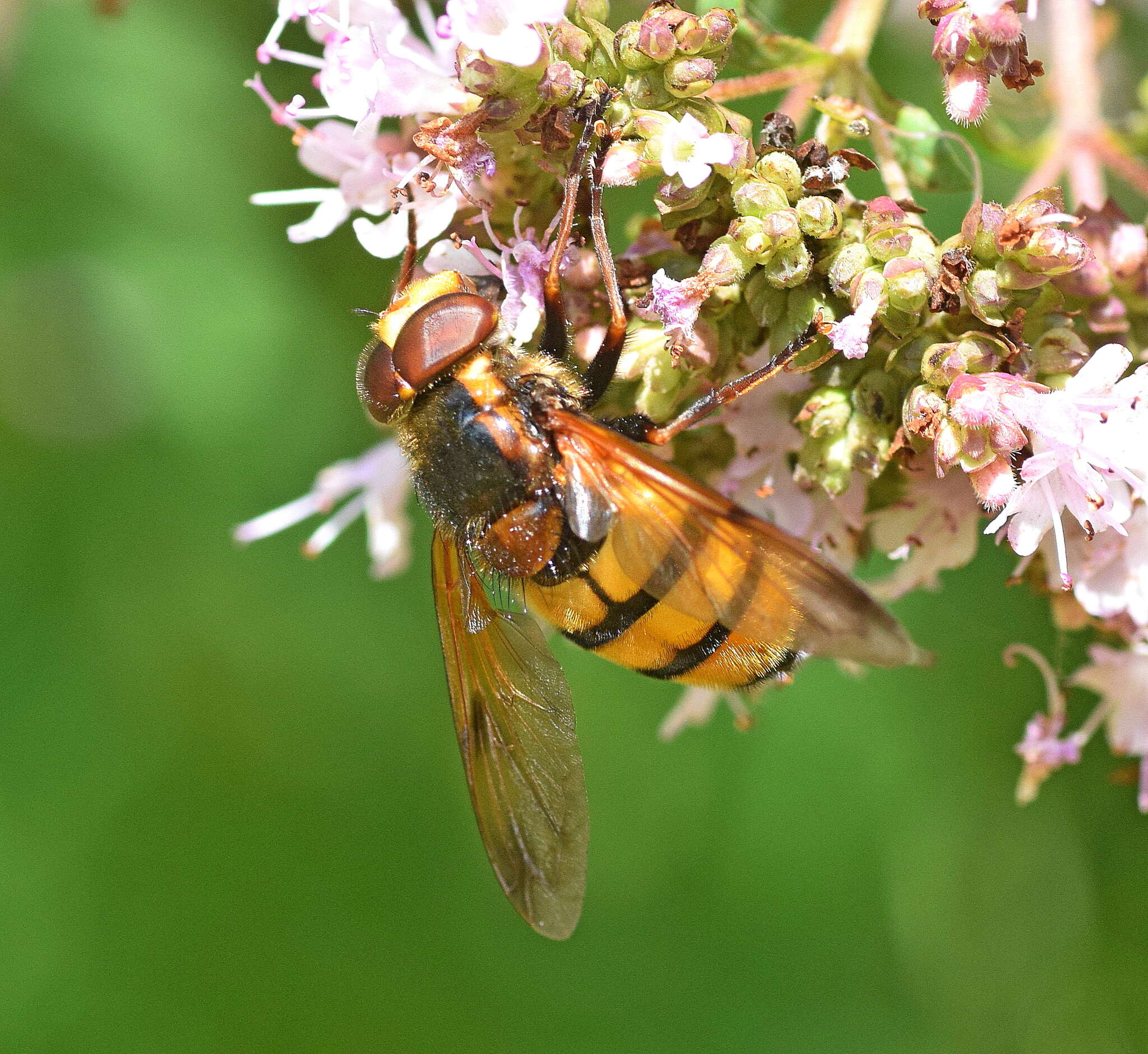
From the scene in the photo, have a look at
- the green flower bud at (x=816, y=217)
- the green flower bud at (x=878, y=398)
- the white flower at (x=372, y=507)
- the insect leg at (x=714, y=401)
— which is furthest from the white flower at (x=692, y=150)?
the white flower at (x=372, y=507)

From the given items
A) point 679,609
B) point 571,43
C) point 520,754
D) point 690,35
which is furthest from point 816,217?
point 520,754

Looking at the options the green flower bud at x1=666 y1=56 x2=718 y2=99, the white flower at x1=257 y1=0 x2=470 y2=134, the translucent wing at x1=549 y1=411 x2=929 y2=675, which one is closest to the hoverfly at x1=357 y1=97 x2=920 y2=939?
the translucent wing at x1=549 y1=411 x2=929 y2=675

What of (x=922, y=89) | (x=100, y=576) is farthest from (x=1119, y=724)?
(x=100, y=576)

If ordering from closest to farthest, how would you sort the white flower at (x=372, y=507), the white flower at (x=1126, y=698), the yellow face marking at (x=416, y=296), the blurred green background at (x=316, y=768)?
1. the yellow face marking at (x=416, y=296)
2. the white flower at (x=1126, y=698)
3. the white flower at (x=372, y=507)
4. the blurred green background at (x=316, y=768)

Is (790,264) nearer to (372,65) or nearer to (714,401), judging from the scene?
(714,401)

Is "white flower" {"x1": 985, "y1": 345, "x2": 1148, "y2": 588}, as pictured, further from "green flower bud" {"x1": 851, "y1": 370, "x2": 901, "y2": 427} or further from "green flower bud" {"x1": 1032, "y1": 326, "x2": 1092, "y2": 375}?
"green flower bud" {"x1": 851, "y1": 370, "x2": 901, "y2": 427}

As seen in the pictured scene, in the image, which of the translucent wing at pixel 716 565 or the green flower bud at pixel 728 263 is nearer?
the translucent wing at pixel 716 565

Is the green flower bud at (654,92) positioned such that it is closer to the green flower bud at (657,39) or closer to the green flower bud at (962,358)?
the green flower bud at (657,39)
